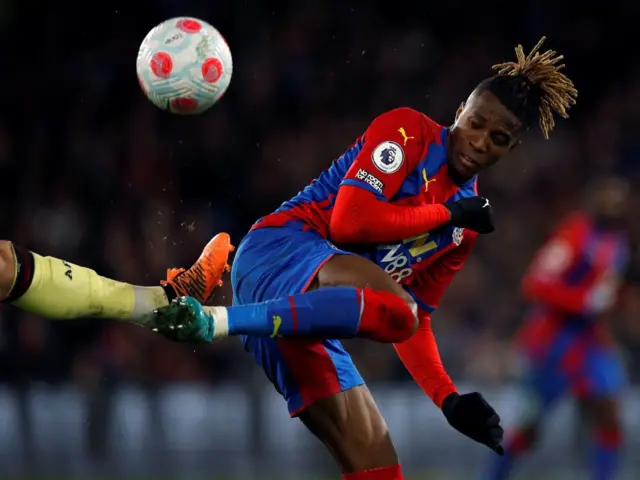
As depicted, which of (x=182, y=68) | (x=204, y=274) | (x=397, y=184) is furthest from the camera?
(x=182, y=68)

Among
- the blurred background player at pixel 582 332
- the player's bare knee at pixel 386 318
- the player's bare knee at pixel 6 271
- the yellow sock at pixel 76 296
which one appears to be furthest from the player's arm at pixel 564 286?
the player's bare knee at pixel 6 271

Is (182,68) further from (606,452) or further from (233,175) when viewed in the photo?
(233,175)

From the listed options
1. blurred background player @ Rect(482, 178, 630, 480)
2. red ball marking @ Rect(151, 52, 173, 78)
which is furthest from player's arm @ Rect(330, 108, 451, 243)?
blurred background player @ Rect(482, 178, 630, 480)

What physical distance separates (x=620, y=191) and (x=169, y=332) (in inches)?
204

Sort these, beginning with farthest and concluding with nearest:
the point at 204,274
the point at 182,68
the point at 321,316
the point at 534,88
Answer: the point at 182,68, the point at 204,274, the point at 534,88, the point at 321,316

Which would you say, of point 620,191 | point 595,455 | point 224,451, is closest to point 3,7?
point 224,451

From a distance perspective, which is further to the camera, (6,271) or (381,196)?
(381,196)

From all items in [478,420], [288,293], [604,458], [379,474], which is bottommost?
[604,458]

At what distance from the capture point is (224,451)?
8.98 metres

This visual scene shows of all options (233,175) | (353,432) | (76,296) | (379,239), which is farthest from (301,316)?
(233,175)

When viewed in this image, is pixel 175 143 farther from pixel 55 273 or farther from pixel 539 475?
pixel 55 273

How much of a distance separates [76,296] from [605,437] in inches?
183

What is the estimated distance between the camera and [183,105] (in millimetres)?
4719

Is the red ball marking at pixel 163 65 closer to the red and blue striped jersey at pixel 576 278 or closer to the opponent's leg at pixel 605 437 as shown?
the red and blue striped jersey at pixel 576 278
